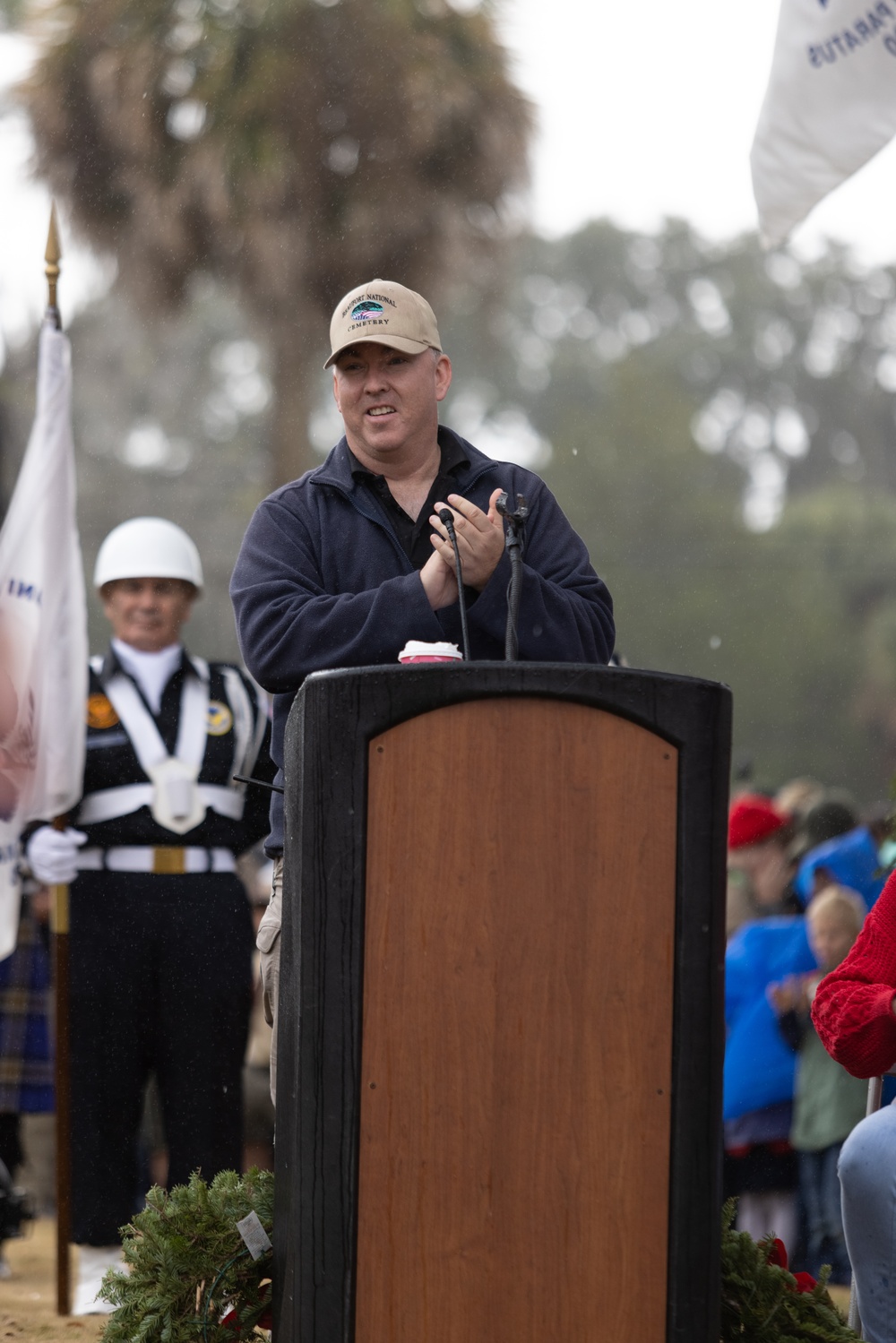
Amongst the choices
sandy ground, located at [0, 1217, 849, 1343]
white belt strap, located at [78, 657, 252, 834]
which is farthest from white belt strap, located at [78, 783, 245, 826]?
sandy ground, located at [0, 1217, 849, 1343]

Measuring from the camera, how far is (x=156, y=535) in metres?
5.30

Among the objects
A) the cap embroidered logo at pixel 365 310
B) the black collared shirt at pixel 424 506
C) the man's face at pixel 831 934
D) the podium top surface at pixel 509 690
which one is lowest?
the man's face at pixel 831 934

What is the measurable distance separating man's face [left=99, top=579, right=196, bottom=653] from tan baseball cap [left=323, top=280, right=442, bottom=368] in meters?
2.28

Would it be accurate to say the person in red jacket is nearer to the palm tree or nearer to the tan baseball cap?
the tan baseball cap

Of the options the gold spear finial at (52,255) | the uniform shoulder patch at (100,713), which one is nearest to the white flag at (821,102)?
the gold spear finial at (52,255)

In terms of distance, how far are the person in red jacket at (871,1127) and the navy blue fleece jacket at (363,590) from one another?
0.65 meters

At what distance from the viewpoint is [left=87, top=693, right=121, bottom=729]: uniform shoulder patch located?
505 cm

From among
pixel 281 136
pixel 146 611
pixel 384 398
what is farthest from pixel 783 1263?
pixel 281 136

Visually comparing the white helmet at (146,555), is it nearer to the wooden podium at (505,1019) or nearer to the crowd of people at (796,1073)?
the crowd of people at (796,1073)

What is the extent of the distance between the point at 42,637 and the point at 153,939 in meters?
0.92

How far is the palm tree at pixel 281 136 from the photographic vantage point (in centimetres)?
1259

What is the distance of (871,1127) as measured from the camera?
9.37ft

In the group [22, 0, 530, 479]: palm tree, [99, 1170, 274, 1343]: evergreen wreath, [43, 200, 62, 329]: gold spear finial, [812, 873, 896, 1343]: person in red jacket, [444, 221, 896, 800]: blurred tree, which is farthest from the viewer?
[444, 221, 896, 800]: blurred tree

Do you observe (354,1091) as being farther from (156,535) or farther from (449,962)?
(156,535)
